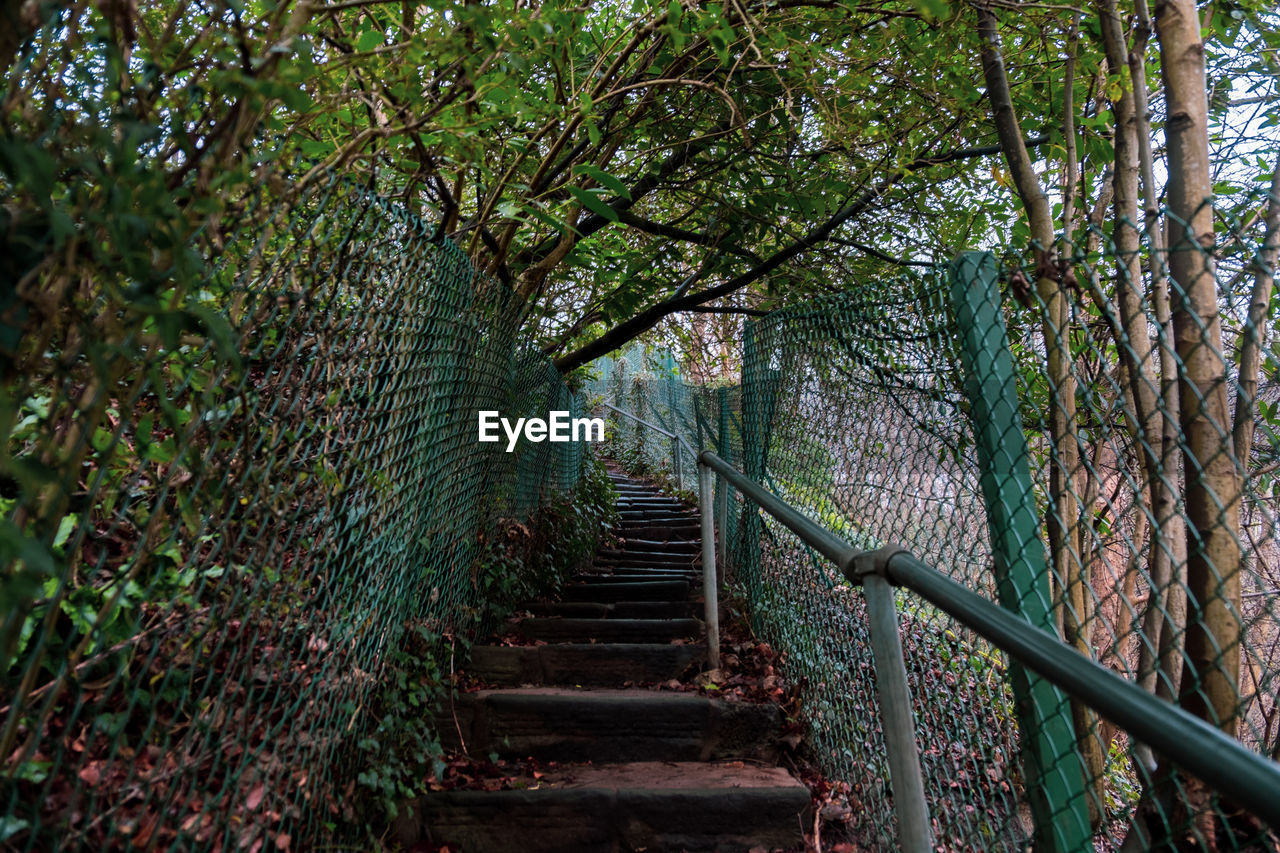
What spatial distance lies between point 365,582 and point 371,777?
1.90 feet

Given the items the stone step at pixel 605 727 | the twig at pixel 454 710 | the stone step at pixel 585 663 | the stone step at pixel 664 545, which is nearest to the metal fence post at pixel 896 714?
the stone step at pixel 605 727

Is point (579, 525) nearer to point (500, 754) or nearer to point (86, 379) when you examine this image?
point (500, 754)

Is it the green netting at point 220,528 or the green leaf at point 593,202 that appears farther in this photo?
the green leaf at point 593,202

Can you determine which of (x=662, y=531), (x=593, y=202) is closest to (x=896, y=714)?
(x=593, y=202)

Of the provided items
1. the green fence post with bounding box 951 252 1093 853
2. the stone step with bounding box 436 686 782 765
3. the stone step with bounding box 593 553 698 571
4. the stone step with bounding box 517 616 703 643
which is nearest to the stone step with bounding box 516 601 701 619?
the stone step with bounding box 517 616 703 643

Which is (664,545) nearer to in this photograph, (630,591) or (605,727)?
(630,591)

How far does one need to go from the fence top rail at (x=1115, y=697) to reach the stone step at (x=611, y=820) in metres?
1.46

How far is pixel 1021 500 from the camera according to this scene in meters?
1.80

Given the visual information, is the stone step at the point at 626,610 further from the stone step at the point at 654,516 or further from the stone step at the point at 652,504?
the stone step at the point at 652,504

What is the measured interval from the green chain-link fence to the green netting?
1.55m

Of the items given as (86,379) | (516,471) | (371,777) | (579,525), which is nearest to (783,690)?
(371,777)

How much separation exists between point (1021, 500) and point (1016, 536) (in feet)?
0.29

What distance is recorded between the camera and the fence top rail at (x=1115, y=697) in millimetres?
647

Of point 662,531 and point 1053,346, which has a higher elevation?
point 1053,346
